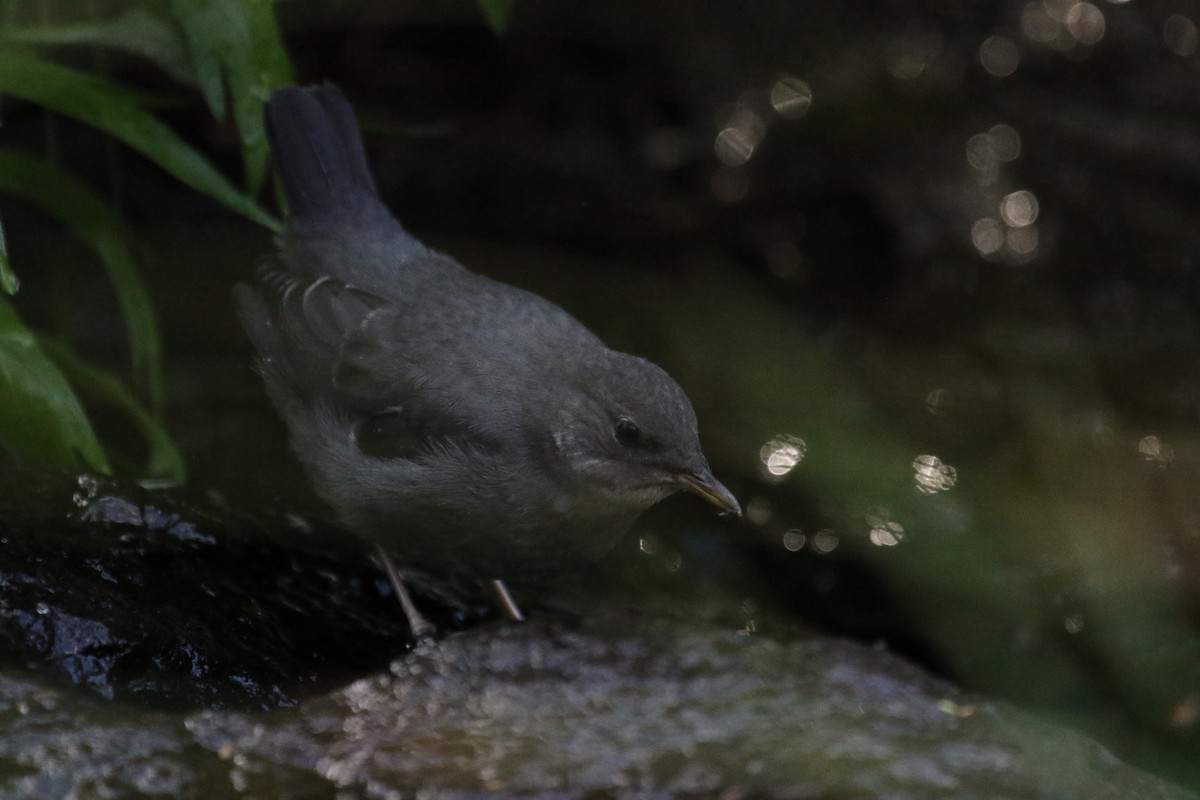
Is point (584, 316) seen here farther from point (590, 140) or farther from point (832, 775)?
point (832, 775)

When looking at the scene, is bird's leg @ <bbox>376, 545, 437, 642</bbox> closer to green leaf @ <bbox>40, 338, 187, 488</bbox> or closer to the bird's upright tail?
green leaf @ <bbox>40, 338, 187, 488</bbox>

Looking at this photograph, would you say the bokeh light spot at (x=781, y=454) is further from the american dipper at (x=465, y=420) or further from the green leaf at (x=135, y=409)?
A: the green leaf at (x=135, y=409)

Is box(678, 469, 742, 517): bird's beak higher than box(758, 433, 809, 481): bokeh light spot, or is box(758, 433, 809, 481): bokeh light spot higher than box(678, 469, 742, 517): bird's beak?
box(678, 469, 742, 517): bird's beak

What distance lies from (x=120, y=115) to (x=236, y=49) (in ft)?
1.30

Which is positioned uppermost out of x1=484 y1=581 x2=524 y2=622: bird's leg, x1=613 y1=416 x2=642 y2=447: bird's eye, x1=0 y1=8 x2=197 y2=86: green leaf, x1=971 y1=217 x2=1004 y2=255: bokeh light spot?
x1=0 y1=8 x2=197 y2=86: green leaf

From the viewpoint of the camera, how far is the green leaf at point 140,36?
393 cm

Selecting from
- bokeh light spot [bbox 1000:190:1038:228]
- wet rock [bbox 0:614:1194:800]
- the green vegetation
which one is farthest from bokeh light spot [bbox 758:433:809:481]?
bokeh light spot [bbox 1000:190:1038:228]

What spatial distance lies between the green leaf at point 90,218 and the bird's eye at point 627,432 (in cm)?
149

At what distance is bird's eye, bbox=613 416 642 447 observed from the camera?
11.2 feet

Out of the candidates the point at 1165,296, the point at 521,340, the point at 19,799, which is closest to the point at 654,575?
the point at 521,340

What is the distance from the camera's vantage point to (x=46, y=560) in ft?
10.0

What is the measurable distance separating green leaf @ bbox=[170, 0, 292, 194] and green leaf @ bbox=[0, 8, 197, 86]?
50mm

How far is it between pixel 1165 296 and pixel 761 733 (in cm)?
402

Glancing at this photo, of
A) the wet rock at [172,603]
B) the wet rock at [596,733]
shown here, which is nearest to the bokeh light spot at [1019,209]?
the wet rock at [596,733]
